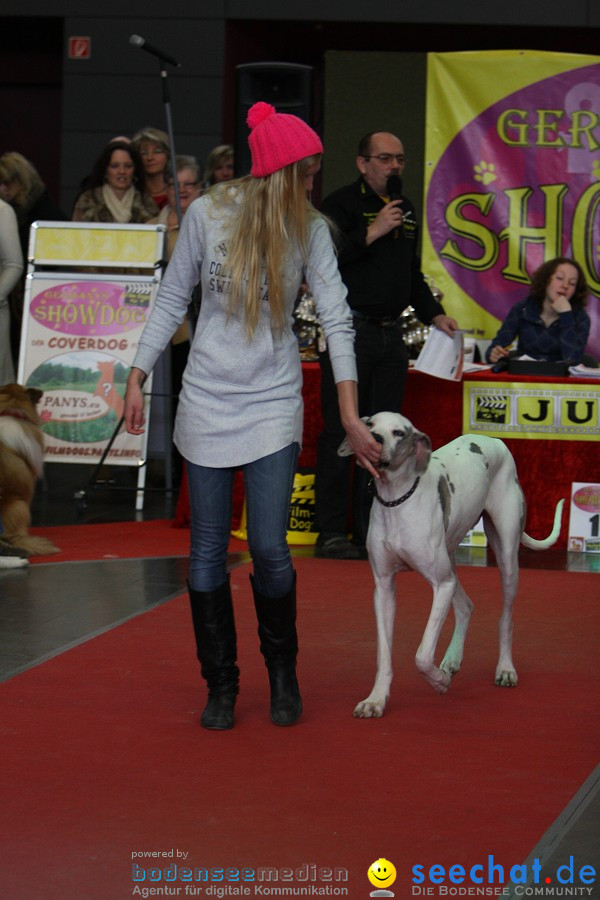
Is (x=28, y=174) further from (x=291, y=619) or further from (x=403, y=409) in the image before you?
(x=291, y=619)

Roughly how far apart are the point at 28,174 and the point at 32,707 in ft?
16.0

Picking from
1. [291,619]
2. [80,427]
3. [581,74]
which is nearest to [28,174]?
[80,427]

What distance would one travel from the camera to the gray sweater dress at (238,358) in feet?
11.2

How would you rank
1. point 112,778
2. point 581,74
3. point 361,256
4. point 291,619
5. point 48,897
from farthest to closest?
point 581,74 < point 361,256 < point 291,619 < point 112,778 < point 48,897

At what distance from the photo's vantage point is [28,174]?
25.9 feet

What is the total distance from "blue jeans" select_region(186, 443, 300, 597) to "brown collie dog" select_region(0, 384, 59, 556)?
2.63 metres

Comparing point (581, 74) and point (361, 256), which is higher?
point (581, 74)

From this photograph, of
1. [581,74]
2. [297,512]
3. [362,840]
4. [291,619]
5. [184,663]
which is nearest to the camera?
[362,840]

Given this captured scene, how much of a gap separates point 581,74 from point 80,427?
4.02 metres

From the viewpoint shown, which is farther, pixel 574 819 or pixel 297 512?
pixel 297 512

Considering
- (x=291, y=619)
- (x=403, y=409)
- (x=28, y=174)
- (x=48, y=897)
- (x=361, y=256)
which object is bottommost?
(x=48, y=897)

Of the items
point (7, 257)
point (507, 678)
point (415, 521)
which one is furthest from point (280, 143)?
point (7, 257)

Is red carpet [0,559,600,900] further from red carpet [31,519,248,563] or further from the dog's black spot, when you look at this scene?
red carpet [31,519,248,563]

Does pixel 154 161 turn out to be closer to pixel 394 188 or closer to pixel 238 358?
pixel 394 188
